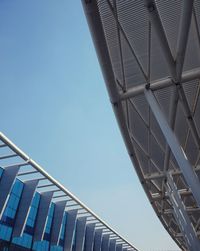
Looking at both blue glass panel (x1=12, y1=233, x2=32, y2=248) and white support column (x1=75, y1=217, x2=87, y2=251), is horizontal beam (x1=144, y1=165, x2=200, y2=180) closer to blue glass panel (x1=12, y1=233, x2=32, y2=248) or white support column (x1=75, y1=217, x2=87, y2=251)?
blue glass panel (x1=12, y1=233, x2=32, y2=248)

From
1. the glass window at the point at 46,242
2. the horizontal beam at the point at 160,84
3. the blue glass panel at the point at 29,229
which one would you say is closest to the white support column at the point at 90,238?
the glass window at the point at 46,242

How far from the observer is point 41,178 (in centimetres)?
3278

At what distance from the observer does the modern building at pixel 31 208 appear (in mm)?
28608

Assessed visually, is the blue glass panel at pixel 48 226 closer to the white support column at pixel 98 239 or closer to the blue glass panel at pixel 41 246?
the blue glass panel at pixel 41 246

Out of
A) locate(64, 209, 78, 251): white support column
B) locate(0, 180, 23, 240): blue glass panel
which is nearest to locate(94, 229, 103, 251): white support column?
locate(64, 209, 78, 251): white support column

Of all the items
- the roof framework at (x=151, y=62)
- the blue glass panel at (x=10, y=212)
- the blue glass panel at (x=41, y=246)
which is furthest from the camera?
the blue glass panel at (x=41, y=246)

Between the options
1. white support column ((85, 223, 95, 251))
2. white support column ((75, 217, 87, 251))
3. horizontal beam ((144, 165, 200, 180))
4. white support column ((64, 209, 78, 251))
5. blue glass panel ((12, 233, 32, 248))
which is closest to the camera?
horizontal beam ((144, 165, 200, 180))

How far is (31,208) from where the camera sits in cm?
3734

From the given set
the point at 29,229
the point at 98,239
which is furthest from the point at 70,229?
the point at 98,239

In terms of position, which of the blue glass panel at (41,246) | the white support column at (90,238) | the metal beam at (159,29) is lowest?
the blue glass panel at (41,246)

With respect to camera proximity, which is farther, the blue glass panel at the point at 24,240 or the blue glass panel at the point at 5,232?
the blue glass panel at the point at 24,240

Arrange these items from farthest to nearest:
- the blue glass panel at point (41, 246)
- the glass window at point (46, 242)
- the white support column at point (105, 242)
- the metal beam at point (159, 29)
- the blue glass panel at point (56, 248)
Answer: the white support column at point (105, 242)
the blue glass panel at point (56, 248)
the glass window at point (46, 242)
the blue glass panel at point (41, 246)
the metal beam at point (159, 29)

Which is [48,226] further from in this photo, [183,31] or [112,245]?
[183,31]

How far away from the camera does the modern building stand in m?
28.6
